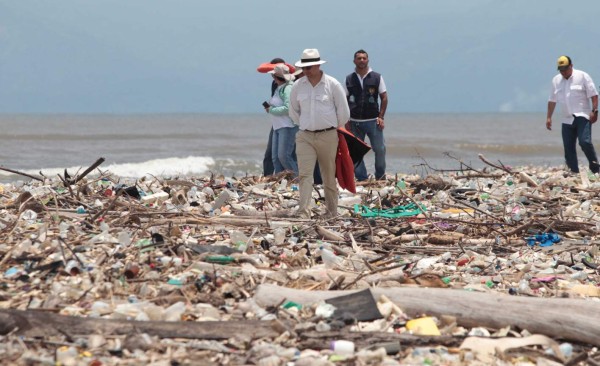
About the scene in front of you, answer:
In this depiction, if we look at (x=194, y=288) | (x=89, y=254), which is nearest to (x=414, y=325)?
(x=194, y=288)

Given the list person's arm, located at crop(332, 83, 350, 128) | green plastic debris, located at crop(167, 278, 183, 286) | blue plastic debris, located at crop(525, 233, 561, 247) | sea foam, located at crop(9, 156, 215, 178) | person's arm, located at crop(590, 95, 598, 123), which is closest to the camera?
green plastic debris, located at crop(167, 278, 183, 286)

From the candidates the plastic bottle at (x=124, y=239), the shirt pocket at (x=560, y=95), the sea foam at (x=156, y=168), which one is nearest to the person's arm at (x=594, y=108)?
the shirt pocket at (x=560, y=95)

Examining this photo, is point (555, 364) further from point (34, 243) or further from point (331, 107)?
point (331, 107)

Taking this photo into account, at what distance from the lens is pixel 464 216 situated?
29.6 feet

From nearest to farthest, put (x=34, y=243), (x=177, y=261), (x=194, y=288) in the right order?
(x=194, y=288)
(x=177, y=261)
(x=34, y=243)

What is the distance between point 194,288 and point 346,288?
37.5 inches

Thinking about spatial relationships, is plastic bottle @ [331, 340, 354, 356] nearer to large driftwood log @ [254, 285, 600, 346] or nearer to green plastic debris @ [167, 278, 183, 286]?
large driftwood log @ [254, 285, 600, 346]

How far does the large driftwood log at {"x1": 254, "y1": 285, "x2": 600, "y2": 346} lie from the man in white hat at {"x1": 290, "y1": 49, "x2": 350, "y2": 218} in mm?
3388

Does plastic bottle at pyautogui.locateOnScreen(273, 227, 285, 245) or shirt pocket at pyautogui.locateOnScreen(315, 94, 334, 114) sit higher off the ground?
shirt pocket at pyautogui.locateOnScreen(315, 94, 334, 114)

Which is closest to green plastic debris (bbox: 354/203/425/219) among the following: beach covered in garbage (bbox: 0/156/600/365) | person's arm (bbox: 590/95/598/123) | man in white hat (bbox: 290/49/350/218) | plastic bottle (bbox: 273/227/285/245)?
beach covered in garbage (bbox: 0/156/600/365)

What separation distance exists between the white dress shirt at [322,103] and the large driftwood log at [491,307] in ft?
11.1

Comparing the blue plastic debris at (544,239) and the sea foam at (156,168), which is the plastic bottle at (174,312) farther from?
the sea foam at (156,168)

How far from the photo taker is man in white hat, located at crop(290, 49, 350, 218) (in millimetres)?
8461

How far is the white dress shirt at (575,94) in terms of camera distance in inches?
520
